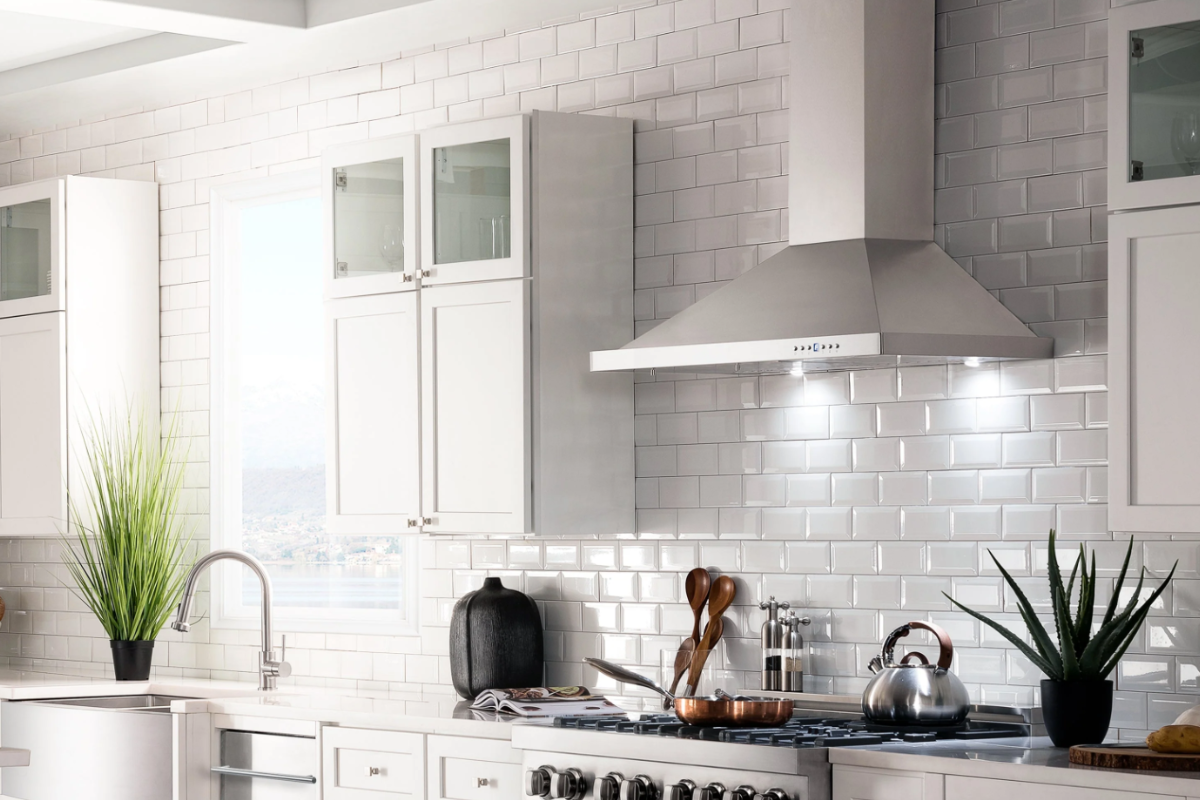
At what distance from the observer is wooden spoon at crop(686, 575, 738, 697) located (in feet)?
13.2

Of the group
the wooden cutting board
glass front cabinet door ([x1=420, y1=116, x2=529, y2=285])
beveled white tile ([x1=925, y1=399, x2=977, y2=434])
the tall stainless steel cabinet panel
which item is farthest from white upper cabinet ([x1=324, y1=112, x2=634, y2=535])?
the wooden cutting board

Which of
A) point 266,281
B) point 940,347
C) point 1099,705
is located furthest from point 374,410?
point 1099,705

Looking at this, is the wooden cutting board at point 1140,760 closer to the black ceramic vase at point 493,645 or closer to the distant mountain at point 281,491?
the black ceramic vase at point 493,645

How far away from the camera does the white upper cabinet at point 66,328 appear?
5.32 metres

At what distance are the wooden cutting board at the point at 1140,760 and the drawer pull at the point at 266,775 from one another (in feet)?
7.09

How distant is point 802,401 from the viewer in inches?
157

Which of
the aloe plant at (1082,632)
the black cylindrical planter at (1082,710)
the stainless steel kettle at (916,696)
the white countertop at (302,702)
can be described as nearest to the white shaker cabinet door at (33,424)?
the white countertop at (302,702)

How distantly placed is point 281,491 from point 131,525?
1.74 ft

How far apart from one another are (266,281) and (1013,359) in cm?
Answer: 292

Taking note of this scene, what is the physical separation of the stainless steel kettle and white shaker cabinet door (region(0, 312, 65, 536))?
3.18m

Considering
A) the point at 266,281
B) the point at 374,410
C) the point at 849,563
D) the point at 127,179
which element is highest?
the point at 127,179

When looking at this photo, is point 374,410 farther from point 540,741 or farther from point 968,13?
point 968,13

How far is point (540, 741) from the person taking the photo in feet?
11.5

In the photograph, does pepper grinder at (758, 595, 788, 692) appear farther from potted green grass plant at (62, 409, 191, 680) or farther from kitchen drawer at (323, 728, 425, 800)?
potted green grass plant at (62, 409, 191, 680)
